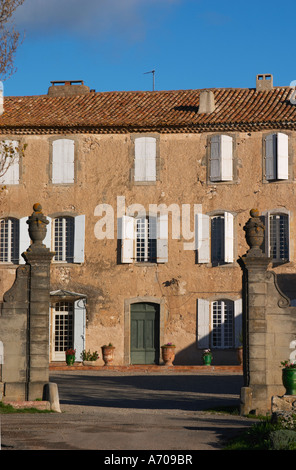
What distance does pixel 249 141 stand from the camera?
28.2 m

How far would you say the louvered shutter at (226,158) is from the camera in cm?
2808

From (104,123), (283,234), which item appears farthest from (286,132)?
(104,123)

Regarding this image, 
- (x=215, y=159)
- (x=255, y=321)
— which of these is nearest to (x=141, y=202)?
(x=215, y=159)

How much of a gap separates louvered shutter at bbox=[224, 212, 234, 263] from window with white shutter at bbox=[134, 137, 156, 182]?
2.84 metres

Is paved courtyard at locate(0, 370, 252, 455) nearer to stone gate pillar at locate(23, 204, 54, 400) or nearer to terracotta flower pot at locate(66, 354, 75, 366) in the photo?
stone gate pillar at locate(23, 204, 54, 400)

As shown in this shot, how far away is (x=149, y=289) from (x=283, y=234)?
15.1ft

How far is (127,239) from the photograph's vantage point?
28.2 metres

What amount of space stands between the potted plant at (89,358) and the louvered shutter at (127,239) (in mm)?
3103

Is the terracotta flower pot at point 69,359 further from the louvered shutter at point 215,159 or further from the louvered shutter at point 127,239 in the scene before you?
the louvered shutter at point 215,159

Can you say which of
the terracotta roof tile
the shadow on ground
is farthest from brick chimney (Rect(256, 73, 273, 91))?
the shadow on ground

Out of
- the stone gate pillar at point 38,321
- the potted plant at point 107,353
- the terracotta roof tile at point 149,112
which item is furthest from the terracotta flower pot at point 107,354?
the stone gate pillar at point 38,321

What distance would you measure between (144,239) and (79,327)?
11.6 feet

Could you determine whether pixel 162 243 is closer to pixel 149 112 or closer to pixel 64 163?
pixel 64 163
